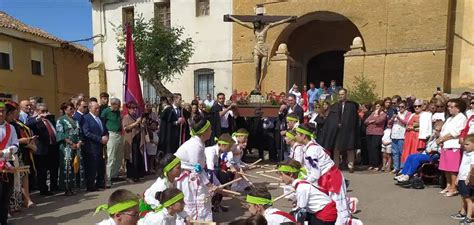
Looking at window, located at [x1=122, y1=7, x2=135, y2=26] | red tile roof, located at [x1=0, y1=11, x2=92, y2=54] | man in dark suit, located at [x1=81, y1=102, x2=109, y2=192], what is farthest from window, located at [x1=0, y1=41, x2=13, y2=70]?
man in dark suit, located at [x1=81, y1=102, x2=109, y2=192]

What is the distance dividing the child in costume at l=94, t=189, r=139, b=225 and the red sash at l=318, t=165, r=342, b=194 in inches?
95.1

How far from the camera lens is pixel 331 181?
4465 mm

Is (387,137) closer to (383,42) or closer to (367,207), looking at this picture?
(367,207)

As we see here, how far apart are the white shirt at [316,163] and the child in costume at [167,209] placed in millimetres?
1809

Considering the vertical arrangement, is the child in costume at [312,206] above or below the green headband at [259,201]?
below

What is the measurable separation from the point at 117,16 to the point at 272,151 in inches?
570

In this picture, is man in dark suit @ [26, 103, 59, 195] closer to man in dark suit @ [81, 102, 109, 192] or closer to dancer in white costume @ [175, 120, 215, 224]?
man in dark suit @ [81, 102, 109, 192]

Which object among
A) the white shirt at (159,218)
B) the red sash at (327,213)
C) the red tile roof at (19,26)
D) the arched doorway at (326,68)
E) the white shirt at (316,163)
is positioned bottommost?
the red sash at (327,213)

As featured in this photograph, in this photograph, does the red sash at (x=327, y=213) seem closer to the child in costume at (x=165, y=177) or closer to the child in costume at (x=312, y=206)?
the child in costume at (x=312, y=206)

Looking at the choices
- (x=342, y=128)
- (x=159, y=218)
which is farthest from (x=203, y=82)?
(x=159, y=218)

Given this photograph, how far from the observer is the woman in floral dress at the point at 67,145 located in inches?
262

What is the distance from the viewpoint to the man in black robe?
28.1 feet

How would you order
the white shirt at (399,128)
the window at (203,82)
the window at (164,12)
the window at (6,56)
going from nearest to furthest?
the white shirt at (399,128)
the window at (203,82)
the window at (164,12)
the window at (6,56)

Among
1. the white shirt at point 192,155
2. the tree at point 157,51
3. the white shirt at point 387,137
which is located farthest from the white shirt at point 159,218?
the tree at point 157,51
